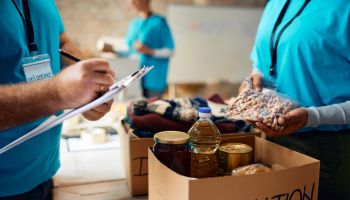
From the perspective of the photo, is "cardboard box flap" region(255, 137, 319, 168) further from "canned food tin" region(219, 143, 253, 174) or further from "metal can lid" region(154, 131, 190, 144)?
"metal can lid" region(154, 131, 190, 144)

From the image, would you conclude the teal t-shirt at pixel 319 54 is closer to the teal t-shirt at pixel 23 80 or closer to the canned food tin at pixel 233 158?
the canned food tin at pixel 233 158

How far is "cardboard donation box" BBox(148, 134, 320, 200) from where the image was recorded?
66 centimetres

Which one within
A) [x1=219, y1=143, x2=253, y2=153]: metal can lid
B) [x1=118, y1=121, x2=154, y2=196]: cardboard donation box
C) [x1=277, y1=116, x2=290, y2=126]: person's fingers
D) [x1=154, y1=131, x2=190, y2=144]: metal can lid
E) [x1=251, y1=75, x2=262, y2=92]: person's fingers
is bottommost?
[x1=118, y1=121, x2=154, y2=196]: cardboard donation box

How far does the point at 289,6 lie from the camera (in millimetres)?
1151

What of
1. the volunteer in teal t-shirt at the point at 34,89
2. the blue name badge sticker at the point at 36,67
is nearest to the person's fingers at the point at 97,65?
the volunteer in teal t-shirt at the point at 34,89

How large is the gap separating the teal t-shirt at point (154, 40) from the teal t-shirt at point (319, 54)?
234 centimetres

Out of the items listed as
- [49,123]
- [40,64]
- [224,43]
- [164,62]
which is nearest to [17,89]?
[49,123]

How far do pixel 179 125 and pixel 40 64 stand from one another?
462mm

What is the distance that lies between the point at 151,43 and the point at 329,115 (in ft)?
8.35

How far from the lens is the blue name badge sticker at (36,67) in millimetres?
901

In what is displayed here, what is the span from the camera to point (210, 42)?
4574mm

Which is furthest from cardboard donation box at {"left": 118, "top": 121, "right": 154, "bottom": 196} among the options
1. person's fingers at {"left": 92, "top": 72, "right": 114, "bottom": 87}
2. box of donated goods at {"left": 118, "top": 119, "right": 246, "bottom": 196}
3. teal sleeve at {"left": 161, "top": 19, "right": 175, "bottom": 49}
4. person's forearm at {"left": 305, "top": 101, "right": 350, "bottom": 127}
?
teal sleeve at {"left": 161, "top": 19, "right": 175, "bottom": 49}

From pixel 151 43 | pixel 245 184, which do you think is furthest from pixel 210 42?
pixel 245 184

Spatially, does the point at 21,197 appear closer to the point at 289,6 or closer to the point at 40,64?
the point at 40,64
